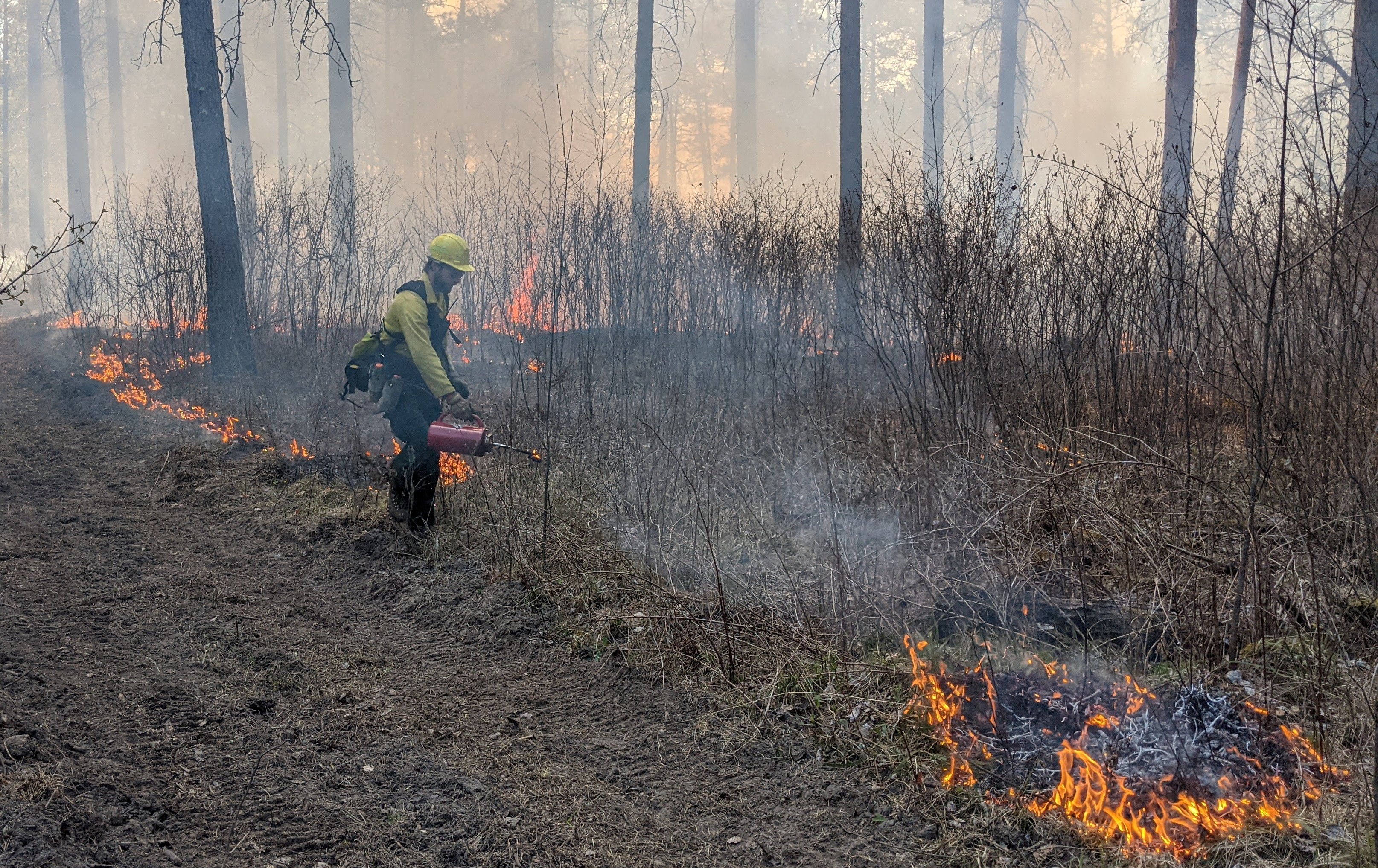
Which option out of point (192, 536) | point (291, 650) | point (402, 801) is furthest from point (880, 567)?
point (192, 536)

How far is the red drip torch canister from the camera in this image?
193 inches

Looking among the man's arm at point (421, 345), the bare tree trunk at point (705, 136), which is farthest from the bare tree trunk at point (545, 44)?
the man's arm at point (421, 345)

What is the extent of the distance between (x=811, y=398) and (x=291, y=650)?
4.61 m

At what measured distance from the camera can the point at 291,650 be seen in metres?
3.89

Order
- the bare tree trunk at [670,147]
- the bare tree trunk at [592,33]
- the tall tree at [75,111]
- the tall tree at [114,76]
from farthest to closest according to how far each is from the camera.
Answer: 1. the bare tree trunk at [670,147]
2. the bare tree trunk at [592,33]
3. the tall tree at [114,76]
4. the tall tree at [75,111]

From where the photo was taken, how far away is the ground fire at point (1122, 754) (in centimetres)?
240

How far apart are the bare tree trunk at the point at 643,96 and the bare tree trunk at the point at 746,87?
43.6 feet

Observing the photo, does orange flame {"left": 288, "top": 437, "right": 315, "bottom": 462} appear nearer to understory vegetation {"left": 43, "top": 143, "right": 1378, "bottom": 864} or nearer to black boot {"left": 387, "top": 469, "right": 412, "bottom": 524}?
understory vegetation {"left": 43, "top": 143, "right": 1378, "bottom": 864}

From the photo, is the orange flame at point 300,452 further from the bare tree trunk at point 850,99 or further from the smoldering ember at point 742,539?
the bare tree trunk at point 850,99

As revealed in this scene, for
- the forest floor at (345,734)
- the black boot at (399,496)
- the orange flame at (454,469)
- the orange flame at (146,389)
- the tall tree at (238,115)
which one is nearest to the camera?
the forest floor at (345,734)

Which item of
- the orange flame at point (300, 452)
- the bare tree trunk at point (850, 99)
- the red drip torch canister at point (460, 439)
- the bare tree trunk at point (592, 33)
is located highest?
the bare tree trunk at point (592, 33)

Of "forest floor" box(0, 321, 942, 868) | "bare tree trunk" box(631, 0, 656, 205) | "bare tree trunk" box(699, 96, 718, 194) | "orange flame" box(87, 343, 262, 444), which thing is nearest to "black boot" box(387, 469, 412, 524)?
"forest floor" box(0, 321, 942, 868)

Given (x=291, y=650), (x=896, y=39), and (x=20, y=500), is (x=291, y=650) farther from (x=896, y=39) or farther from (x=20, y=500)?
(x=896, y=39)

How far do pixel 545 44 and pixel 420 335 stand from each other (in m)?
27.2
